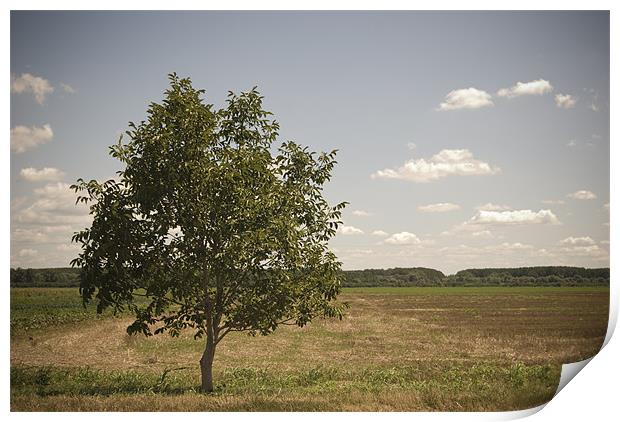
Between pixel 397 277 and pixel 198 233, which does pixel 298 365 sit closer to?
pixel 397 277

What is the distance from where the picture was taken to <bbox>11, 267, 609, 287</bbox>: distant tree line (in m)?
9.01

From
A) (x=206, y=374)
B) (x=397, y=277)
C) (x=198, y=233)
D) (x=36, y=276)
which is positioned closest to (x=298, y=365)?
(x=397, y=277)

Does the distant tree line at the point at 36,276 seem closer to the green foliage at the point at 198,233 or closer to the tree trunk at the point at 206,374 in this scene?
the green foliage at the point at 198,233

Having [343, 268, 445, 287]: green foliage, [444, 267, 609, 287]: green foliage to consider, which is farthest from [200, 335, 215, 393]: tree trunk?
[444, 267, 609, 287]: green foliage

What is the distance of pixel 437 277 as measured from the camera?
10.9 metres

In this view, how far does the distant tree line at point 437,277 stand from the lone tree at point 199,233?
725 mm

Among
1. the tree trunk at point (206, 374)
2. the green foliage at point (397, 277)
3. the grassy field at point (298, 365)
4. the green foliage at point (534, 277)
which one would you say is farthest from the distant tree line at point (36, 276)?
the green foliage at point (534, 277)

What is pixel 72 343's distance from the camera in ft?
41.5

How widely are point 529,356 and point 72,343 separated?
1007 centimetres

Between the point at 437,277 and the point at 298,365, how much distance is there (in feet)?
11.8

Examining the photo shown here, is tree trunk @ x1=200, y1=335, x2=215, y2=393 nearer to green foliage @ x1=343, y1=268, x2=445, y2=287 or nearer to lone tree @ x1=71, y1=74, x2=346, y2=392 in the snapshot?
lone tree @ x1=71, y1=74, x2=346, y2=392

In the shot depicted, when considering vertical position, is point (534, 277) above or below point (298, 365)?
above
